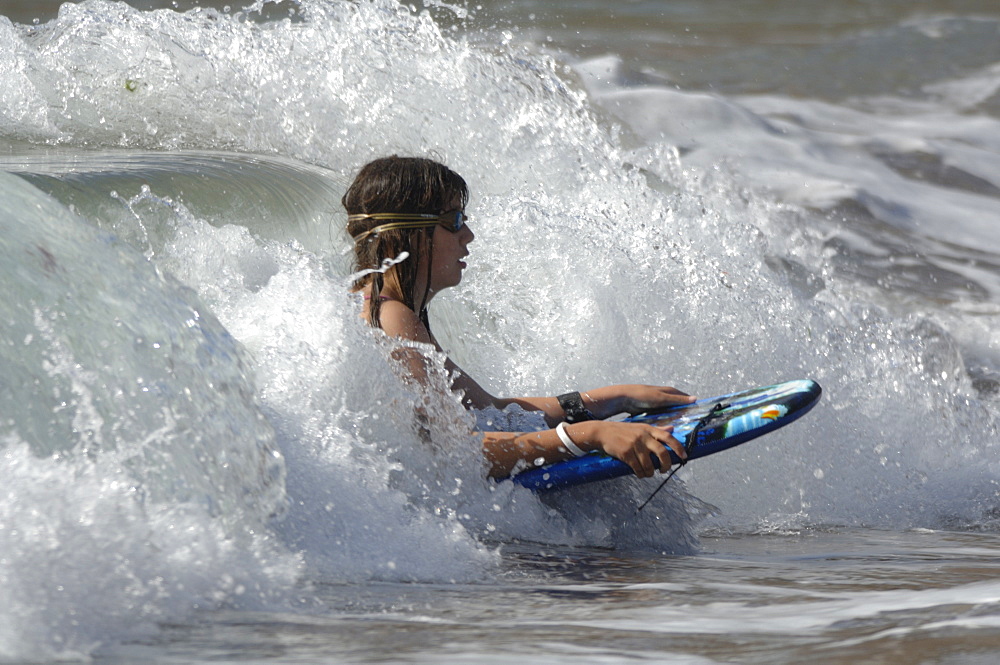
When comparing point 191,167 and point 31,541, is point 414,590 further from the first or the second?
point 191,167

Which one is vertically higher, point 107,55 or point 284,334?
point 107,55

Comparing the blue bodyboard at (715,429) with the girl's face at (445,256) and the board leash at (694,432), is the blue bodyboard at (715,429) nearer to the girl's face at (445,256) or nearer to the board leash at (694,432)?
the board leash at (694,432)

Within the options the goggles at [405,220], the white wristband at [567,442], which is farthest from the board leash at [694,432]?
the goggles at [405,220]

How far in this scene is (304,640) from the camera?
2.00 m

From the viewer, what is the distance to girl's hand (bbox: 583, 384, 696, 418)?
3377 mm

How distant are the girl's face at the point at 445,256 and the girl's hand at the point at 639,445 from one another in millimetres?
646

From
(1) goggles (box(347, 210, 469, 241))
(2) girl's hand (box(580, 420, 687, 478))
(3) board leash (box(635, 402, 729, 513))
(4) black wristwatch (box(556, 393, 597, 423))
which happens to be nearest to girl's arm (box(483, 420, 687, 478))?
(2) girl's hand (box(580, 420, 687, 478))

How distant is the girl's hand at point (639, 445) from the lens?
110 inches

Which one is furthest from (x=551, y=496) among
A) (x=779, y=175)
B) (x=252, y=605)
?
(x=779, y=175)

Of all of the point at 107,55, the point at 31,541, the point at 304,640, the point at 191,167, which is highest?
the point at 107,55

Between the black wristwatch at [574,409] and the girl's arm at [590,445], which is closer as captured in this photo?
the girl's arm at [590,445]

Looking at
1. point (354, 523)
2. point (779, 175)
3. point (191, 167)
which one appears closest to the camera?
point (354, 523)

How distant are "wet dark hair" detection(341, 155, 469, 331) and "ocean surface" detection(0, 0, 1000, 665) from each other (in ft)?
0.60

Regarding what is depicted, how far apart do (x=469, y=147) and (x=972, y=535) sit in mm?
3262
